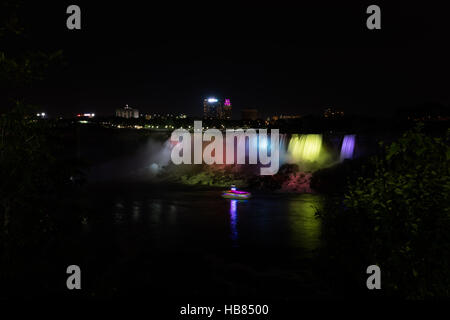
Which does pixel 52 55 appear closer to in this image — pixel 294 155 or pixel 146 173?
pixel 294 155

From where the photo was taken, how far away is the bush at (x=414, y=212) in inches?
213

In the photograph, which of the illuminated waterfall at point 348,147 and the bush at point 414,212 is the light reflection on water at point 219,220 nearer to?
the illuminated waterfall at point 348,147

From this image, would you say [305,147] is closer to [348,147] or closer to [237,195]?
[348,147]

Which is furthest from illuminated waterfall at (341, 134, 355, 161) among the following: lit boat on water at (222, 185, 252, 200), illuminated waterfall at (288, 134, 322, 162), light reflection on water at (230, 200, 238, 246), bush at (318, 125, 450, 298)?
bush at (318, 125, 450, 298)

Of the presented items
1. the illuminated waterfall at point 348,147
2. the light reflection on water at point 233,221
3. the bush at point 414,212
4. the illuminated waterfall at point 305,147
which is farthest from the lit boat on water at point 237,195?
the bush at point 414,212

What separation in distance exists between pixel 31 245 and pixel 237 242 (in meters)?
17.0

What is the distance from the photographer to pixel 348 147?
46.2 m

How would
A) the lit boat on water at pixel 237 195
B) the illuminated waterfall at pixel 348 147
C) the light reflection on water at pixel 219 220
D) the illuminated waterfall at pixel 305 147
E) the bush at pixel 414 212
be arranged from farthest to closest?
1. the illuminated waterfall at pixel 305 147
2. the illuminated waterfall at pixel 348 147
3. the lit boat on water at pixel 237 195
4. the light reflection on water at pixel 219 220
5. the bush at pixel 414 212

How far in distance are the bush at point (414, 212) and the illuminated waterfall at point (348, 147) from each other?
40.2m

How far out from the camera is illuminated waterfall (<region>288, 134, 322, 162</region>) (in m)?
48.7

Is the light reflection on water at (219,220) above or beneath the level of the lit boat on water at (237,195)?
beneath

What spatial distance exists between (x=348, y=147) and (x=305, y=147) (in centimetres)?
583

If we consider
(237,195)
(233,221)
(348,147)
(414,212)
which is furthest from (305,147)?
(414,212)

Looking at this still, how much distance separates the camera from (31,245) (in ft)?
15.9
